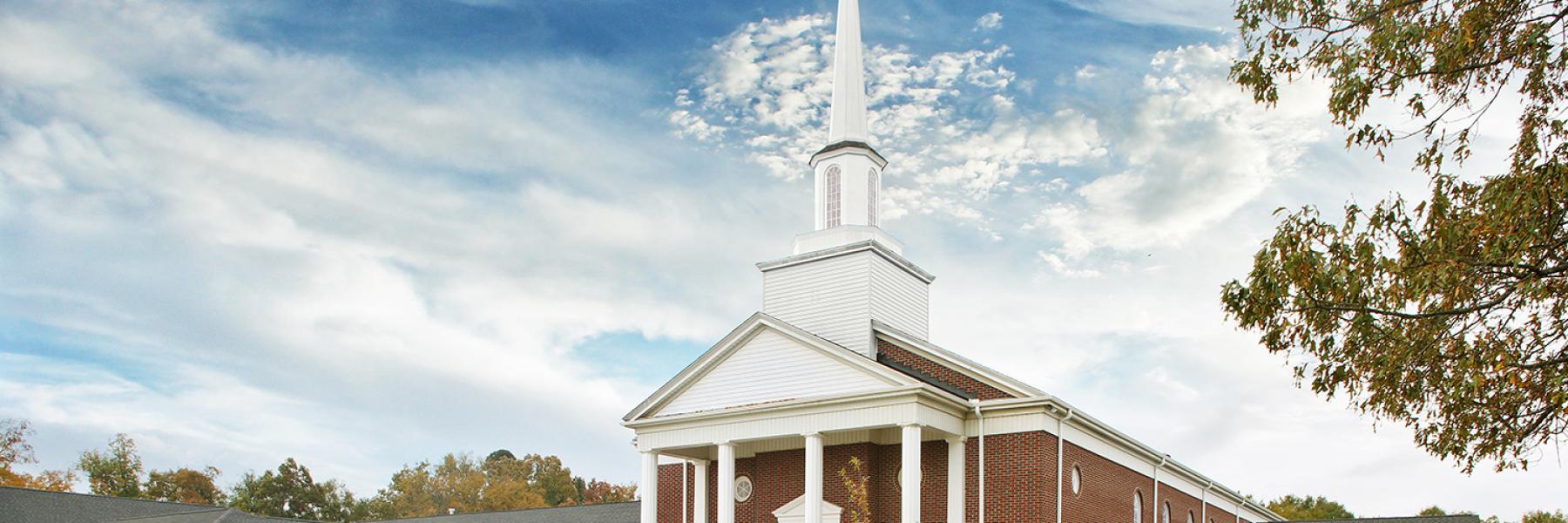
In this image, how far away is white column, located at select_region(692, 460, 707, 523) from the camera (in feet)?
98.7

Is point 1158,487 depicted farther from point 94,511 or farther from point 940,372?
point 94,511

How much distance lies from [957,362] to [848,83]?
8.69 meters

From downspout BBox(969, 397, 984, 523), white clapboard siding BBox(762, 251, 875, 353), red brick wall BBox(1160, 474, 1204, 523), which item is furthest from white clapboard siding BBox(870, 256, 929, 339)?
red brick wall BBox(1160, 474, 1204, 523)

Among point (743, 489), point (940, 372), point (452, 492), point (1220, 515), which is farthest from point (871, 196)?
point (452, 492)

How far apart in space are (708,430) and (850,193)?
7.16 m

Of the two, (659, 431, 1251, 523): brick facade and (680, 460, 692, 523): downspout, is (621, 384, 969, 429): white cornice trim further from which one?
(680, 460, 692, 523): downspout

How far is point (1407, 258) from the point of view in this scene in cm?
1229

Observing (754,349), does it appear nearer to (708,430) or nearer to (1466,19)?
(708,430)

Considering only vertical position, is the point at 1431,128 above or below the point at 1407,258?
above

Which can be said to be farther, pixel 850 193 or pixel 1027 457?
pixel 850 193

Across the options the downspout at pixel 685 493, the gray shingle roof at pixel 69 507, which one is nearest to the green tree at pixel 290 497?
the gray shingle roof at pixel 69 507

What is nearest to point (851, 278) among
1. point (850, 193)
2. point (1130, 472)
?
point (850, 193)

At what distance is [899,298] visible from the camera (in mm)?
30531

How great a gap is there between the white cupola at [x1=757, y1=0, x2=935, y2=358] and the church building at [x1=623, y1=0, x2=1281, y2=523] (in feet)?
0.15
